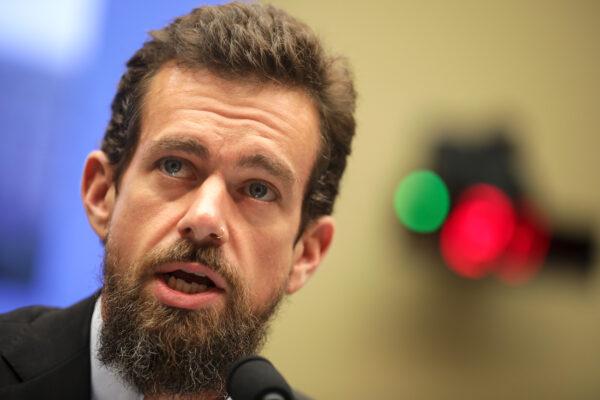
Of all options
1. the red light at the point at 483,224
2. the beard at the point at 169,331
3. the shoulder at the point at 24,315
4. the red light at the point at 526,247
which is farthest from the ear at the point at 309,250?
Result: the red light at the point at 526,247

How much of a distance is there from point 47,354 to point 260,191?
673mm

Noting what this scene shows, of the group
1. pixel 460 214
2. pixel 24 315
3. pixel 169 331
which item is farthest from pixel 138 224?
pixel 460 214

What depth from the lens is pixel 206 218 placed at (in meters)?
1.62

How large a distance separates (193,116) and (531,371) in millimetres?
3934

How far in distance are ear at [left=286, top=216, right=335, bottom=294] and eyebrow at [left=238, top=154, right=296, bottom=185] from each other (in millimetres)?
285

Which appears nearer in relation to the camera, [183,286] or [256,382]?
[256,382]

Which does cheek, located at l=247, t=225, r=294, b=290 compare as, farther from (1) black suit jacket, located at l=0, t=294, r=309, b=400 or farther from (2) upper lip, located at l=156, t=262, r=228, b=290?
(1) black suit jacket, located at l=0, t=294, r=309, b=400

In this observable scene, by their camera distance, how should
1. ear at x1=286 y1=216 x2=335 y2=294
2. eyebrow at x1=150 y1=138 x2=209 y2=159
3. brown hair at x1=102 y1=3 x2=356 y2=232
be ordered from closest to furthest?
eyebrow at x1=150 y1=138 x2=209 y2=159 < brown hair at x1=102 y1=3 x2=356 y2=232 < ear at x1=286 y1=216 x2=335 y2=294

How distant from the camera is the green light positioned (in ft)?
14.2

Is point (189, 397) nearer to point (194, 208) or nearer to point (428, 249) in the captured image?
point (194, 208)

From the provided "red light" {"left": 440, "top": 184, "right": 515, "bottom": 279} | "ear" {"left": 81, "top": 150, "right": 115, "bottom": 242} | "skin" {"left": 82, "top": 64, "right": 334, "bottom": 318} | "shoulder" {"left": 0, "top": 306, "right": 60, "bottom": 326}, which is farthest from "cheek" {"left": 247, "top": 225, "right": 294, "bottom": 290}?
"red light" {"left": 440, "top": 184, "right": 515, "bottom": 279}

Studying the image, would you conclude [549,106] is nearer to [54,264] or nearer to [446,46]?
[446,46]

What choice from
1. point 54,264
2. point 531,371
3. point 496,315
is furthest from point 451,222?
point 54,264

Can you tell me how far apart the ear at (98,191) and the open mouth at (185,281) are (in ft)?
1.19
